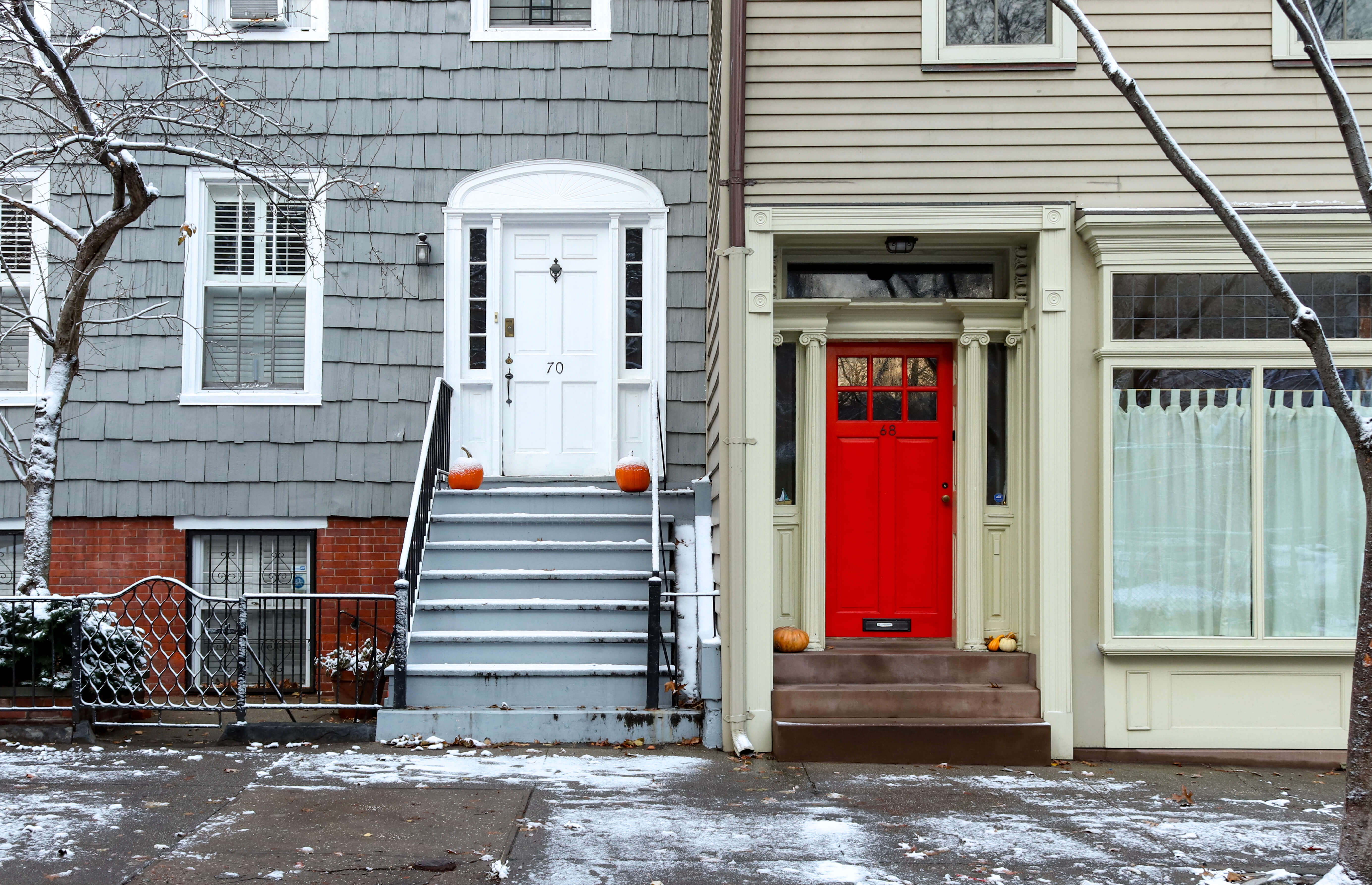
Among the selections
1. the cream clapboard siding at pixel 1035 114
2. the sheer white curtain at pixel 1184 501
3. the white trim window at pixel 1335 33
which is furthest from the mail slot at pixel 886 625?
the white trim window at pixel 1335 33

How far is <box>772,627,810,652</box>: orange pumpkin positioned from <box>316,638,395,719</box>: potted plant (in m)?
2.34

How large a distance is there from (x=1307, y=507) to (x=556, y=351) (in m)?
5.55

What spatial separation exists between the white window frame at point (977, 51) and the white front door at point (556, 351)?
3.35 meters

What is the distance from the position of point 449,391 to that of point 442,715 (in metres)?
3.13

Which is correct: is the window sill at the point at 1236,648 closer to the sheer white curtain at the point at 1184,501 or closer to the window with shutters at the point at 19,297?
the sheer white curtain at the point at 1184,501

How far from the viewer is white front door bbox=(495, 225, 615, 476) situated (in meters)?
9.44

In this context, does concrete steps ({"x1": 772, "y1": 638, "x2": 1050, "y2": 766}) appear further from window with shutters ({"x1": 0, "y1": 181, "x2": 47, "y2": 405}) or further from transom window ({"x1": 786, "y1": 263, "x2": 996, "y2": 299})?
window with shutters ({"x1": 0, "y1": 181, "x2": 47, "y2": 405})

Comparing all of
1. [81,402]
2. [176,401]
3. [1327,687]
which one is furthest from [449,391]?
[1327,687]

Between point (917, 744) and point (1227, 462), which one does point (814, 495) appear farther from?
point (1227, 462)

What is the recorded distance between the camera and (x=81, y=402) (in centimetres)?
924

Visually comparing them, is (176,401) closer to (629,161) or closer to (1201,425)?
(629,161)

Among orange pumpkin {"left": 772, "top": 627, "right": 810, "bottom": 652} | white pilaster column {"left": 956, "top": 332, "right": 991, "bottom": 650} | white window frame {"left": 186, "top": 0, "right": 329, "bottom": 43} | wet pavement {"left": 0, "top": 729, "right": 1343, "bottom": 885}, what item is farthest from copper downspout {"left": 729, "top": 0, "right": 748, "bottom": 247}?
white window frame {"left": 186, "top": 0, "right": 329, "bottom": 43}

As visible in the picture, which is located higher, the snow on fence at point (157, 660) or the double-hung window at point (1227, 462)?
the double-hung window at point (1227, 462)

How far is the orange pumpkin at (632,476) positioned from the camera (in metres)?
8.68
